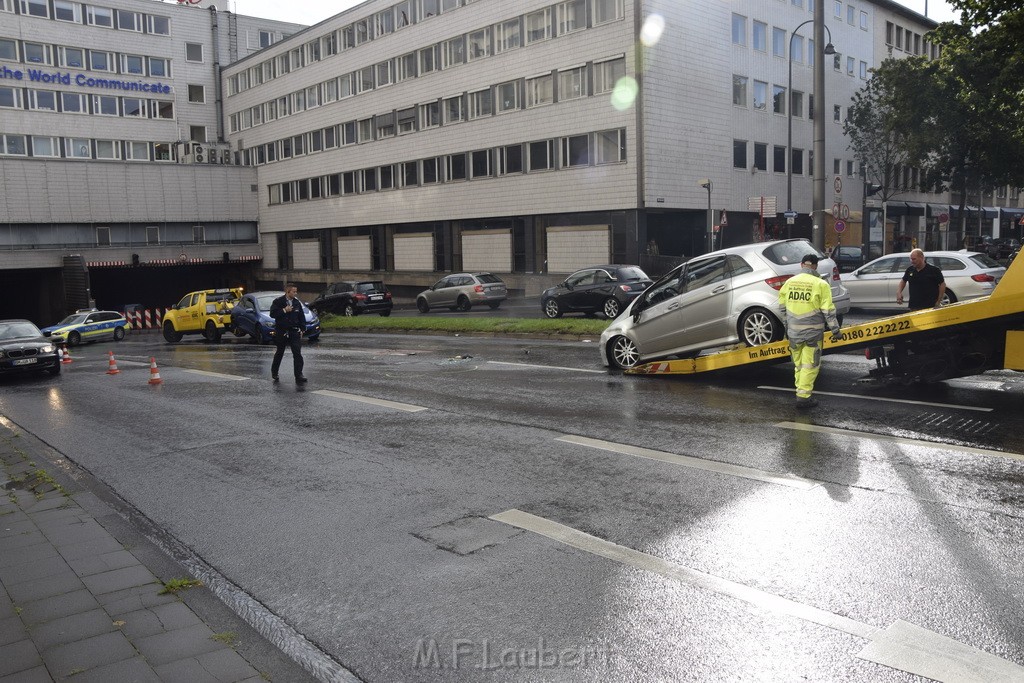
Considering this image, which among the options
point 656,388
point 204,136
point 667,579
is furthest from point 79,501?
point 204,136

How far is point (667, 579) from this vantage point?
502 cm

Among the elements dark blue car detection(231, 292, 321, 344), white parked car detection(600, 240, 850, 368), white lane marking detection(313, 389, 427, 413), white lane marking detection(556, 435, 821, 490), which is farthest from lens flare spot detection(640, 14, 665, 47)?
white lane marking detection(556, 435, 821, 490)

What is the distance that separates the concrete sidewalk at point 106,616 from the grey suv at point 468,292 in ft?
91.1

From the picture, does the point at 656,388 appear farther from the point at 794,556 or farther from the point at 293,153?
the point at 293,153

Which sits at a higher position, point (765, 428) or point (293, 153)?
point (293, 153)

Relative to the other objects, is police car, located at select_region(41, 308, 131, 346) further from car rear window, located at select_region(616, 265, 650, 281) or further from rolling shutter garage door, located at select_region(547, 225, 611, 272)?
car rear window, located at select_region(616, 265, 650, 281)

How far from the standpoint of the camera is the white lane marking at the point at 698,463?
693 cm

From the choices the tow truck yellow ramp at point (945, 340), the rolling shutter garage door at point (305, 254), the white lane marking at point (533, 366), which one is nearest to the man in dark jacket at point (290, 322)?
the white lane marking at point (533, 366)

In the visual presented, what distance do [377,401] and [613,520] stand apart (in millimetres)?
6773

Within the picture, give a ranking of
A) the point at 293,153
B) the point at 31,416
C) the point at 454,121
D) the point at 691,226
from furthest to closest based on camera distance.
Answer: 1. the point at 293,153
2. the point at 454,121
3. the point at 691,226
4. the point at 31,416

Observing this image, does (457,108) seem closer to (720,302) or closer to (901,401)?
(720,302)

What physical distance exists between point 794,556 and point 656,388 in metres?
6.86

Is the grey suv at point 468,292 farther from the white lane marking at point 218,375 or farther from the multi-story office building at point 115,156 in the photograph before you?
the multi-story office building at point 115,156

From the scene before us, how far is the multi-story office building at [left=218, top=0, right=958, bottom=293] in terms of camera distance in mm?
38406
